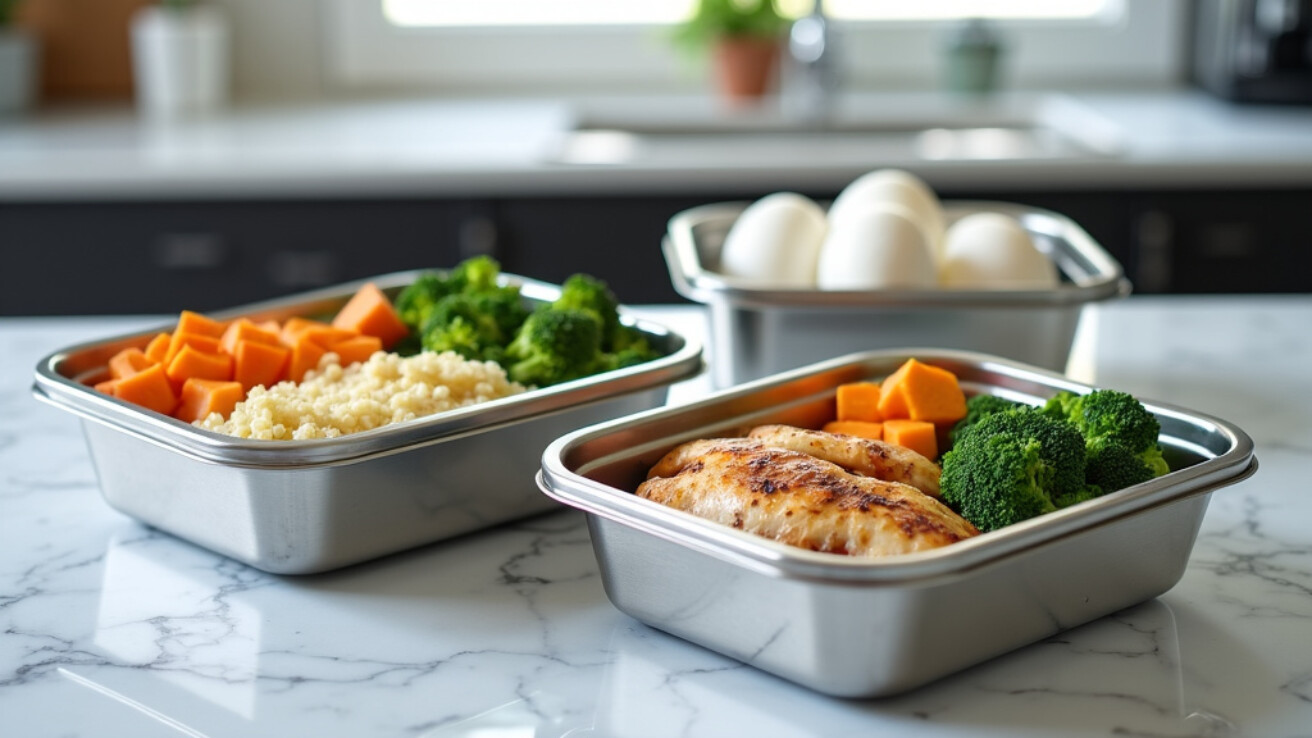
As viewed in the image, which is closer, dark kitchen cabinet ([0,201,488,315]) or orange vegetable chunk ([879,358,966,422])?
orange vegetable chunk ([879,358,966,422])

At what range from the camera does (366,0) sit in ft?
11.7

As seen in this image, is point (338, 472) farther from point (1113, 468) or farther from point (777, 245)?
point (777, 245)

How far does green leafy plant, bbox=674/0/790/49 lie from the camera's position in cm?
336

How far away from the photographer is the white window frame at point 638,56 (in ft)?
11.8

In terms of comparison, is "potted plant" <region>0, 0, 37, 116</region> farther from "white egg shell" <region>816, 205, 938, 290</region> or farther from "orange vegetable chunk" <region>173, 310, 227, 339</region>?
"white egg shell" <region>816, 205, 938, 290</region>

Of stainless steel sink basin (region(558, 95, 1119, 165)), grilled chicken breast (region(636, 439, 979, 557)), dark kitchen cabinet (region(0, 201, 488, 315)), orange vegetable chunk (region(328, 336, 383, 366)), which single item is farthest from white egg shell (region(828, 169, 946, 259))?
stainless steel sink basin (region(558, 95, 1119, 165))

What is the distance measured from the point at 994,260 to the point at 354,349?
0.70 m

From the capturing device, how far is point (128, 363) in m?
1.25

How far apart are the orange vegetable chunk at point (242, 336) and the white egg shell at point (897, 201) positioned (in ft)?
2.19

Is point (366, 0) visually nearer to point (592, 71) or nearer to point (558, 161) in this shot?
point (592, 71)

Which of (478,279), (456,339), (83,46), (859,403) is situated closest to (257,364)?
(456,339)

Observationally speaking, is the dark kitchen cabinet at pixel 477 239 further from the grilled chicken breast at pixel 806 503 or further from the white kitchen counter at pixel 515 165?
the grilled chicken breast at pixel 806 503

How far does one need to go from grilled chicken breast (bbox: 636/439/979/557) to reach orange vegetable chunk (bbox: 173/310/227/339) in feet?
1.60

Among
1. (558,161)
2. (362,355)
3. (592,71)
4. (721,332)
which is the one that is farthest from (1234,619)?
(592,71)
